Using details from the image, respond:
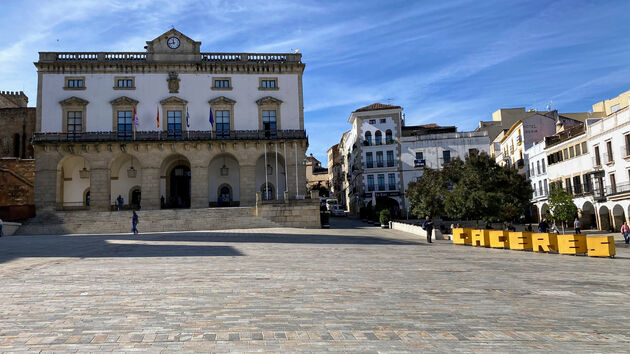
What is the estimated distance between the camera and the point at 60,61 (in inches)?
1517

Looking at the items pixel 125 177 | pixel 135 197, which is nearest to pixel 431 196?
pixel 135 197

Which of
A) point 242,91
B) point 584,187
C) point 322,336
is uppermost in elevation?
point 242,91

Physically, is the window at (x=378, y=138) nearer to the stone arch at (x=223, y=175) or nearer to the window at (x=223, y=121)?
the stone arch at (x=223, y=175)

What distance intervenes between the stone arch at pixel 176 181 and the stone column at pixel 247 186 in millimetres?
5118

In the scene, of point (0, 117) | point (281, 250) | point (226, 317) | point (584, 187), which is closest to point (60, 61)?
point (0, 117)

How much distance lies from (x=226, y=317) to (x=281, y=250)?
9574 mm

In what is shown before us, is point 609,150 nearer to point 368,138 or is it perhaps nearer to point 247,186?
point 368,138

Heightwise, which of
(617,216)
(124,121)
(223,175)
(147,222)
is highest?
(124,121)

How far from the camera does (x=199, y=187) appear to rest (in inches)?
1475

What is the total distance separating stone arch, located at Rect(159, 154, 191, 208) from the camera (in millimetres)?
39312

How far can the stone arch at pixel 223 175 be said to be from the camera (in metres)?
39.9

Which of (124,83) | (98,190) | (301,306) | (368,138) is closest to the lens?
(301,306)

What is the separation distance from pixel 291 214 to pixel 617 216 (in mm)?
23581

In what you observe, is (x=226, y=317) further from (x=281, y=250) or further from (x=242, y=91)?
Result: (x=242, y=91)
